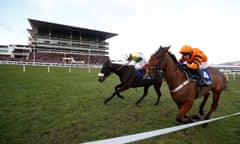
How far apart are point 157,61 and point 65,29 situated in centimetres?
6407

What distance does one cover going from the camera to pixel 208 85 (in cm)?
361

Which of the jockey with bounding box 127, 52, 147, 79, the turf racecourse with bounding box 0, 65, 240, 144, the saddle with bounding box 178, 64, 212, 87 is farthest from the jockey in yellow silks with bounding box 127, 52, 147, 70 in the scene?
the saddle with bounding box 178, 64, 212, 87

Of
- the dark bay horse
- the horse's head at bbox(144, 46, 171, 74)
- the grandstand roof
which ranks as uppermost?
the grandstand roof

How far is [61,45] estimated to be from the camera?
5912cm

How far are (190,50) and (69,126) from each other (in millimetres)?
3333

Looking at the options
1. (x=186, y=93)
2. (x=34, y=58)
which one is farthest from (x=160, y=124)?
(x=34, y=58)

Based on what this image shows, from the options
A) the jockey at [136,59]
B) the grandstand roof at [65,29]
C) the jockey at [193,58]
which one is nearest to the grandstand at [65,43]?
the grandstand roof at [65,29]

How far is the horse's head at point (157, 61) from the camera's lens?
9.97 ft

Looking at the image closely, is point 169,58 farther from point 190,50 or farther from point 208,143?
point 208,143

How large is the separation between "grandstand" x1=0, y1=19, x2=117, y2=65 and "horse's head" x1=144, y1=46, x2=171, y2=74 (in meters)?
51.9

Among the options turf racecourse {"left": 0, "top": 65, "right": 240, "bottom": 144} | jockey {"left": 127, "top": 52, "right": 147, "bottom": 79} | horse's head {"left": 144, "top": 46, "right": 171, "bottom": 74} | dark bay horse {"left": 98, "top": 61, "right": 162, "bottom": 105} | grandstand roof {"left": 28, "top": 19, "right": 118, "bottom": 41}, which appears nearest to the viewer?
turf racecourse {"left": 0, "top": 65, "right": 240, "bottom": 144}

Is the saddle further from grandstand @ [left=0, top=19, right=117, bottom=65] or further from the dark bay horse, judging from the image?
grandstand @ [left=0, top=19, right=117, bottom=65]

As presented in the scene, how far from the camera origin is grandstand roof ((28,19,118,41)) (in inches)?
2132

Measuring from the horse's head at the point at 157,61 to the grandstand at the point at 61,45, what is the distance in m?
51.9
